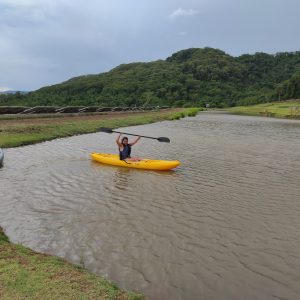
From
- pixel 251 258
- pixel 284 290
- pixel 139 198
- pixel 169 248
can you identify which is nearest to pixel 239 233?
pixel 251 258

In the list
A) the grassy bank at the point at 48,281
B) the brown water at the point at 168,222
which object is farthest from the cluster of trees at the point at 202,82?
the grassy bank at the point at 48,281

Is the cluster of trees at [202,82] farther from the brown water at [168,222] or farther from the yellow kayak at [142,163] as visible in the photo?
the brown water at [168,222]

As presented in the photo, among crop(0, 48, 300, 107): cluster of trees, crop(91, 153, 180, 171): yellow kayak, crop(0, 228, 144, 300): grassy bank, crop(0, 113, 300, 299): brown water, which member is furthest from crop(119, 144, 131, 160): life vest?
crop(0, 48, 300, 107): cluster of trees

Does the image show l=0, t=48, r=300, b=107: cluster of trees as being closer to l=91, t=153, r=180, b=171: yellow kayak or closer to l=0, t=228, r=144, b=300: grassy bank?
l=91, t=153, r=180, b=171: yellow kayak

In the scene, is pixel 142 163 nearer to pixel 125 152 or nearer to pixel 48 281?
pixel 125 152

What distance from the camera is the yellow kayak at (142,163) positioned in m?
15.0

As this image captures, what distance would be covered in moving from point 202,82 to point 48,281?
15140 cm

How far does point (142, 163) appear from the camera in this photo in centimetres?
1543

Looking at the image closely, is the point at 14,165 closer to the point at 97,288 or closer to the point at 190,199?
the point at 190,199

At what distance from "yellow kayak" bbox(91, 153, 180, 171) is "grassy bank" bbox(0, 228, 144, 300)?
8902 mm

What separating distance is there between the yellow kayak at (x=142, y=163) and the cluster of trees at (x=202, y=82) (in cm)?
7895

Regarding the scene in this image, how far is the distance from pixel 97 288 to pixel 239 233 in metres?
3.99

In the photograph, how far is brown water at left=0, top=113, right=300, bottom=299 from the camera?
251 inches

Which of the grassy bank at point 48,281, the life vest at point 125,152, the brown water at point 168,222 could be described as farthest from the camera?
the life vest at point 125,152
